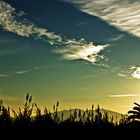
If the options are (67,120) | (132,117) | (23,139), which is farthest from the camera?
(132,117)

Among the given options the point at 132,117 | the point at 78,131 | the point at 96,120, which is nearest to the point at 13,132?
the point at 78,131

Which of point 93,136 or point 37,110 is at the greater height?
point 37,110

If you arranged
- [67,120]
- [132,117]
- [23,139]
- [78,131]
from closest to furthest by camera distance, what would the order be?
[23,139]
[78,131]
[67,120]
[132,117]

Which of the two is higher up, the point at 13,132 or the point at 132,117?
the point at 132,117

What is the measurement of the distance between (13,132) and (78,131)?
3.84 m

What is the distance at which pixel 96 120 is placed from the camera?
2467 centimetres

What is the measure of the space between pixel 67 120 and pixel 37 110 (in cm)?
231

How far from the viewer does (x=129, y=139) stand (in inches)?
910

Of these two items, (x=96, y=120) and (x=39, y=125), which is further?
(x=96, y=120)

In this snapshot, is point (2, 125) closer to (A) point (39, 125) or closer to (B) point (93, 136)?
(A) point (39, 125)

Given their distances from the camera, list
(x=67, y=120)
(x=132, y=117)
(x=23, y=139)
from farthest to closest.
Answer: (x=132, y=117) < (x=67, y=120) < (x=23, y=139)

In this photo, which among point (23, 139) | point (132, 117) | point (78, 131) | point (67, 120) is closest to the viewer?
point (23, 139)

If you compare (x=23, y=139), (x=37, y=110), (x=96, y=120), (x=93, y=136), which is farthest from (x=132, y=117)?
(x=23, y=139)

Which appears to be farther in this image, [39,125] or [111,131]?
[111,131]
